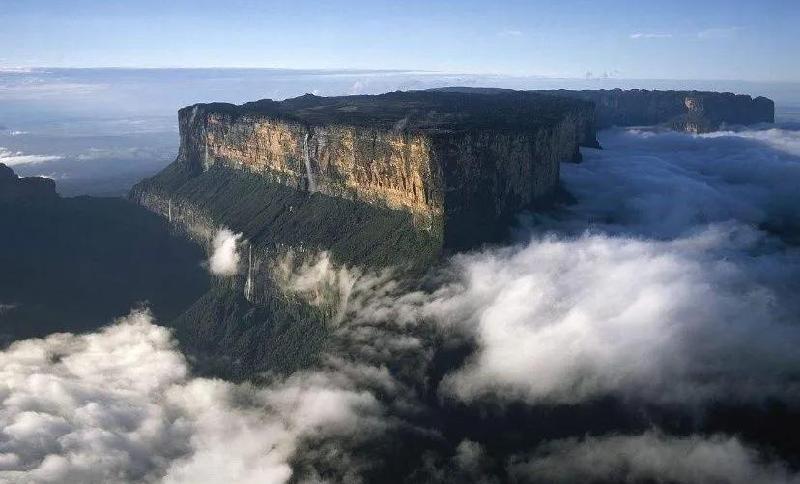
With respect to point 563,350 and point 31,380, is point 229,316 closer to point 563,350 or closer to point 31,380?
point 31,380

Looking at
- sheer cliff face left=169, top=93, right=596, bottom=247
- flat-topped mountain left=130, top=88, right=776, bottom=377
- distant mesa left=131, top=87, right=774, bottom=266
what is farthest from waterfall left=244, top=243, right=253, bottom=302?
sheer cliff face left=169, top=93, right=596, bottom=247

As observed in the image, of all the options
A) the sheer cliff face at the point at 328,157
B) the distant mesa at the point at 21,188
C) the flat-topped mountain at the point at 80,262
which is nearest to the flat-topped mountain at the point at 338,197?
the sheer cliff face at the point at 328,157

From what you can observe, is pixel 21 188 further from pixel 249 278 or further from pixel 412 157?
pixel 412 157

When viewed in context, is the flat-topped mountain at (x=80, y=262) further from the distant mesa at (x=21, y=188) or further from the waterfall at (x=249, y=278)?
the waterfall at (x=249, y=278)

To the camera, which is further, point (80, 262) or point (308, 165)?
point (80, 262)

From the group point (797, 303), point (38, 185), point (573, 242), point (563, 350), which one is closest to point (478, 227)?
point (573, 242)

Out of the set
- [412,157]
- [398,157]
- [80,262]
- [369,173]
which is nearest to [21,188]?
[80,262]

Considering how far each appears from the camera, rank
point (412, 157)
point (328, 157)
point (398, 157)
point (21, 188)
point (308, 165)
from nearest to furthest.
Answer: point (412, 157) < point (398, 157) < point (328, 157) < point (308, 165) < point (21, 188)
